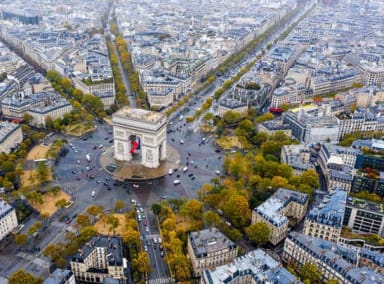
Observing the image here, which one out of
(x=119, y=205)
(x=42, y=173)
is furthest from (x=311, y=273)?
(x=42, y=173)

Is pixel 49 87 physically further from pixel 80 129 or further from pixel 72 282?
pixel 72 282

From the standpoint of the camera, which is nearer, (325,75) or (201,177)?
(201,177)

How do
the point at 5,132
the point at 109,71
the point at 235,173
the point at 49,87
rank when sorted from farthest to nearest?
the point at 109,71, the point at 49,87, the point at 5,132, the point at 235,173

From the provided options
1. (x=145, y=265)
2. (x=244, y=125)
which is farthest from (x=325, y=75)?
(x=145, y=265)

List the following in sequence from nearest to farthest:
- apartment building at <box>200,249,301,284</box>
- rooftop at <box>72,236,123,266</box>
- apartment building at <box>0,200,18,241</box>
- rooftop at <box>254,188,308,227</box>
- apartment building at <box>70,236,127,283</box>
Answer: apartment building at <box>200,249,301,284</box> → apartment building at <box>70,236,127,283</box> → rooftop at <box>72,236,123,266</box> → apartment building at <box>0,200,18,241</box> → rooftop at <box>254,188,308,227</box>

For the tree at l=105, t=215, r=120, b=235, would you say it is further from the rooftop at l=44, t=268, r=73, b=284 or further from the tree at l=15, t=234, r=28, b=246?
the rooftop at l=44, t=268, r=73, b=284

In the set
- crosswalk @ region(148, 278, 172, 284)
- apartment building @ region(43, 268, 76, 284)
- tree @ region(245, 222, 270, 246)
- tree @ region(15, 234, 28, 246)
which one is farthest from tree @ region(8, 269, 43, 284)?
tree @ region(245, 222, 270, 246)

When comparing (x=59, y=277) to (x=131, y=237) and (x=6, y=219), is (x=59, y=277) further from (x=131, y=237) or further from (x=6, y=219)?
(x=6, y=219)
